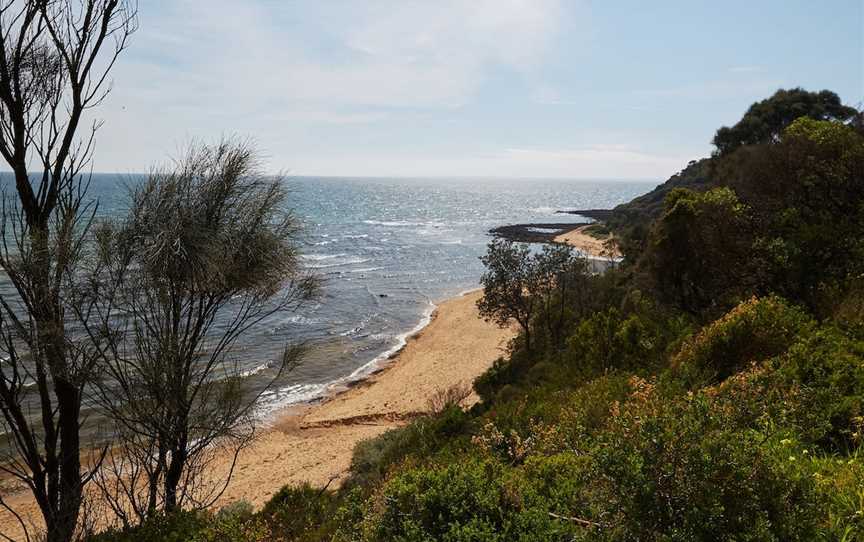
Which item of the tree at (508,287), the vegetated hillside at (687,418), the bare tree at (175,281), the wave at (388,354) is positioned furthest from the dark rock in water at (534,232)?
the bare tree at (175,281)

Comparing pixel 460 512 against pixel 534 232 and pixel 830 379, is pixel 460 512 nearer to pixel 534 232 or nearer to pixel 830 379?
pixel 830 379

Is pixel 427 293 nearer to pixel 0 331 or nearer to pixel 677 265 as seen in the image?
pixel 677 265

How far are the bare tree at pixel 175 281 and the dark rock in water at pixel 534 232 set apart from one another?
63.2 metres

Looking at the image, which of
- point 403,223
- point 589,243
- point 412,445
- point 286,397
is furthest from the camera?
point 403,223

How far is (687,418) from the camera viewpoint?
11.6 feet

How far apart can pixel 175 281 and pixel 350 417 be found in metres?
14.4

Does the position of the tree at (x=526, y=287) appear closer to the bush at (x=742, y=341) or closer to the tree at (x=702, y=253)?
the tree at (x=702, y=253)

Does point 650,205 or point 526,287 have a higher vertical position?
point 650,205

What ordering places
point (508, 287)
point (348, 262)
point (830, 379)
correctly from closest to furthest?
point (830, 379) < point (508, 287) < point (348, 262)

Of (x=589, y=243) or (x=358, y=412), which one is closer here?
(x=358, y=412)

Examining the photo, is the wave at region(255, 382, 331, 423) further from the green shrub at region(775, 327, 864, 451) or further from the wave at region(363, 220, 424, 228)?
the wave at region(363, 220, 424, 228)

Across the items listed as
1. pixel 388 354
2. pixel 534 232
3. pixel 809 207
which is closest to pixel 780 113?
pixel 809 207

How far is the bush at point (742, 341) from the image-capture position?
7688 millimetres

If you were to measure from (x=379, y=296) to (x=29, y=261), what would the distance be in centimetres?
3507
